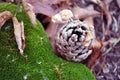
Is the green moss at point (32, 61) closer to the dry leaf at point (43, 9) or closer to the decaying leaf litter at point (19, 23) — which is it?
the decaying leaf litter at point (19, 23)

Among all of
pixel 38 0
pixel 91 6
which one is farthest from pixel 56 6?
pixel 91 6

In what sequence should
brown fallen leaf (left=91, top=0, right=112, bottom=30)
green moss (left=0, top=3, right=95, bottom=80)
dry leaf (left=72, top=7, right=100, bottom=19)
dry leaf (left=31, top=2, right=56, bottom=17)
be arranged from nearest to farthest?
green moss (left=0, top=3, right=95, bottom=80)
dry leaf (left=31, top=2, right=56, bottom=17)
dry leaf (left=72, top=7, right=100, bottom=19)
brown fallen leaf (left=91, top=0, right=112, bottom=30)

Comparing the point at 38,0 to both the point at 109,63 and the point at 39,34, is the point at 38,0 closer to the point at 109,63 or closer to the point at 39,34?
the point at 39,34

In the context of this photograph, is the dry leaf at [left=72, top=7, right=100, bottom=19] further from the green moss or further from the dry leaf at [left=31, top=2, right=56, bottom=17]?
the green moss

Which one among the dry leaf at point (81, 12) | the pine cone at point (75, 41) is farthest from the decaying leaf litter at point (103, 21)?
the pine cone at point (75, 41)

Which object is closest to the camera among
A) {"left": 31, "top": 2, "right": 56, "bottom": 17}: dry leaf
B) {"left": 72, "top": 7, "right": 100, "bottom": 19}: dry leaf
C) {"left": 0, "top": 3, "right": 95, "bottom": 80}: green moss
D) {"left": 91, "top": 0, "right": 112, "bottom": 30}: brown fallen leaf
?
{"left": 0, "top": 3, "right": 95, "bottom": 80}: green moss

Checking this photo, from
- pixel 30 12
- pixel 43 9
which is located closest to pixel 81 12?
pixel 43 9

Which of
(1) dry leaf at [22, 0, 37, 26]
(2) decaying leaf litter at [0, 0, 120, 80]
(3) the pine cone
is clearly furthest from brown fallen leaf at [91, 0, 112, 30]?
(1) dry leaf at [22, 0, 37, 26]
